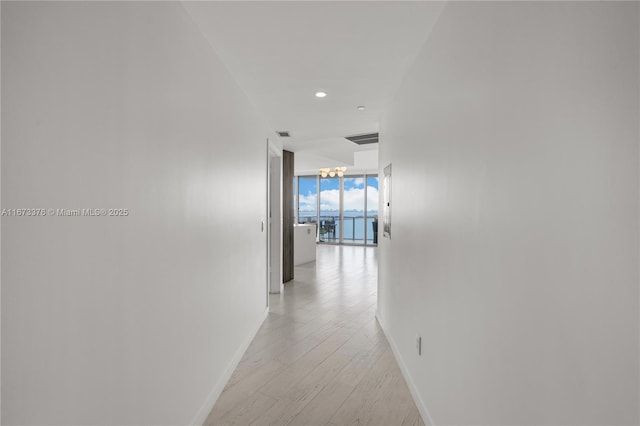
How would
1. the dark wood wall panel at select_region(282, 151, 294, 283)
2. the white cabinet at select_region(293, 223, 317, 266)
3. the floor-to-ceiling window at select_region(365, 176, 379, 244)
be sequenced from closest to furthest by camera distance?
the dark wood wall panel at select_region(282, 151, 294, 283) → the white cabinet at select_region(293, 223, 317, 266) → the floor-to-ceiling window at select_region(365, 176, 379, 244)

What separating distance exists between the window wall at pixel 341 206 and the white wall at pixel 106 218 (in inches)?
399

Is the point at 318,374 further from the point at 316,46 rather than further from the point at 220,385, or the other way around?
the point at 316,46

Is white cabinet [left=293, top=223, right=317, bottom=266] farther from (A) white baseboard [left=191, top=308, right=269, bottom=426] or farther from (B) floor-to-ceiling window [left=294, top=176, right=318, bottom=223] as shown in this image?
(A) white baseboard [left=191, top=308, right=269, bottom=426]

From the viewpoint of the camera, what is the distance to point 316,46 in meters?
2.28

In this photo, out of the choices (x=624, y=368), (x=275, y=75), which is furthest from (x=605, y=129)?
(x=275, y=75)

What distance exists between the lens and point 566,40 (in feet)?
2.95

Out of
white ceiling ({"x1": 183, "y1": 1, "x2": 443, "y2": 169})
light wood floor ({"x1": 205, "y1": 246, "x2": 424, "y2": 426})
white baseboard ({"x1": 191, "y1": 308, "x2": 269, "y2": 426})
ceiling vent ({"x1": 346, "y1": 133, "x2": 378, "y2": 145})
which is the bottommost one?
light wood floor ({"x1": 205, "y1": 246, "x2": 424, "y2": 426})

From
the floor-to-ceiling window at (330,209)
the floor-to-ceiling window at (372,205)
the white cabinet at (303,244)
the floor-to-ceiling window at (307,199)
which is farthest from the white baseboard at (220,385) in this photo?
the floor-to-ceiling window at (307,199)

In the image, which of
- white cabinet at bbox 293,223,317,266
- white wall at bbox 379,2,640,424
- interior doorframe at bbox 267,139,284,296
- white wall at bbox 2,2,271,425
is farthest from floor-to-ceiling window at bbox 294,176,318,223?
white wall at bbox 379,2,640,424

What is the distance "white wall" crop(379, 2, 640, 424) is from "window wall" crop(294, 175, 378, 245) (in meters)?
10.2

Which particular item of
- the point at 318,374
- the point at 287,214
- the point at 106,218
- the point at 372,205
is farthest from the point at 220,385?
the point at 372,205

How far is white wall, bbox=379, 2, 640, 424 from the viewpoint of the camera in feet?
2.47

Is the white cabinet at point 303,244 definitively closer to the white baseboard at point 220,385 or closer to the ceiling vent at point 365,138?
the ceiling vent at point 365,138

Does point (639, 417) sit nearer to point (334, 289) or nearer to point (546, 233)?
point (546, 233)
